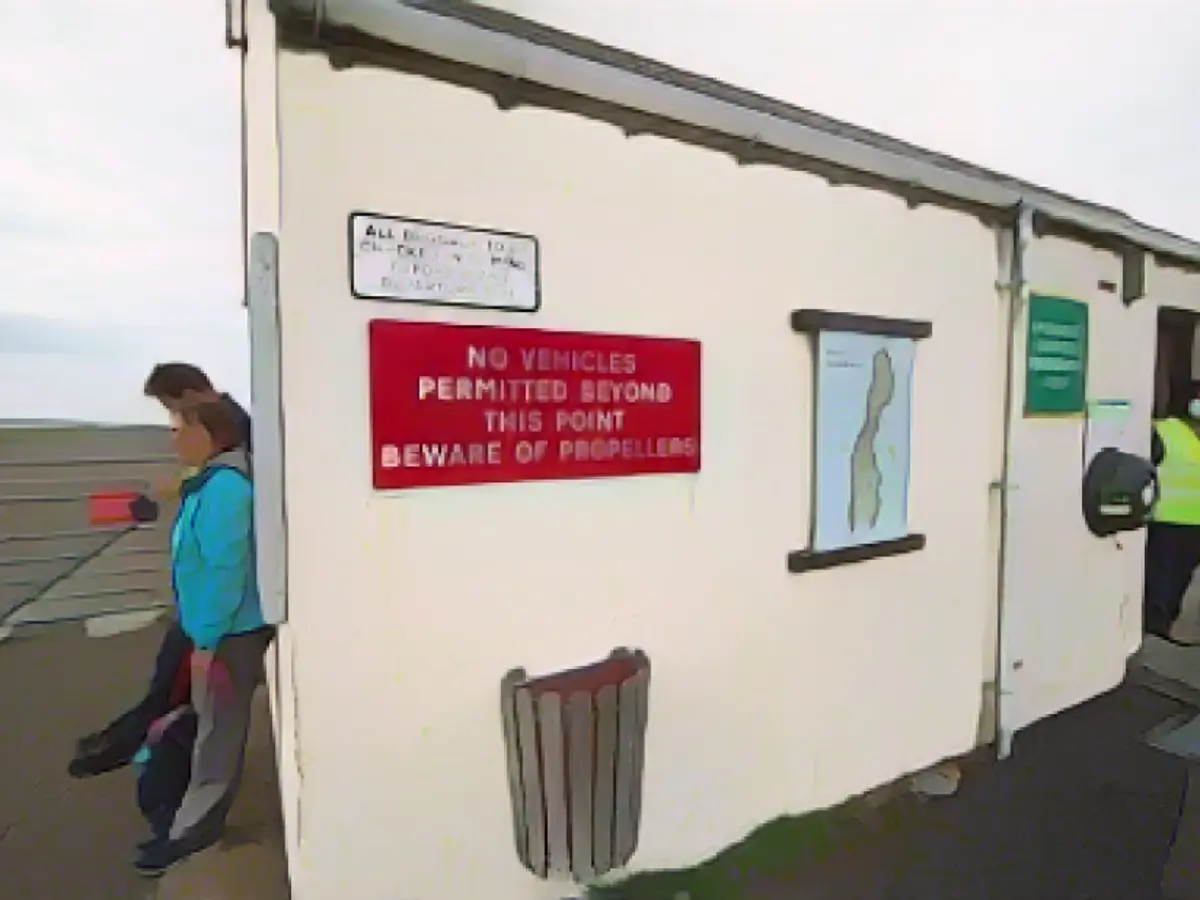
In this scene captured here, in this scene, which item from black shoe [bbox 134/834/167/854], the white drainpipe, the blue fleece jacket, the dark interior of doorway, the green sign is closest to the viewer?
the blue fleece jacket

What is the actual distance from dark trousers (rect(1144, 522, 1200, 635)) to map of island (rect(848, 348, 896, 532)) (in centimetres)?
312

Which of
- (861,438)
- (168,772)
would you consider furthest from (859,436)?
(168,772)

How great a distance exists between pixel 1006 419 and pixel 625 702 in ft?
8.34

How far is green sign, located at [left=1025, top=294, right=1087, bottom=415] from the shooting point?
3879mm

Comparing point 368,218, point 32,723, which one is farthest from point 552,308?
point 32,723

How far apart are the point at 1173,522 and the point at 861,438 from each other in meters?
3.24

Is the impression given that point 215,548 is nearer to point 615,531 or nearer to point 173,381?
point 173,381

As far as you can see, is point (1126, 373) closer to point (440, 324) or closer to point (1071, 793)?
point (1071, 793)

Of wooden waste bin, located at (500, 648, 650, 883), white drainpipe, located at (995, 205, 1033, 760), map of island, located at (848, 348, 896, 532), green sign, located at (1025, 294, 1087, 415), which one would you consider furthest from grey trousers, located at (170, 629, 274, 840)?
green sign, located at (1025, 294, 1087, 415)

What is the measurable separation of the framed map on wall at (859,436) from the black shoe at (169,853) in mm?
2354

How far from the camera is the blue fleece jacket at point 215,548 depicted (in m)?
2.58

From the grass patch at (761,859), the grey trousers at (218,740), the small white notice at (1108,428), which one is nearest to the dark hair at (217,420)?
the grey trousers at (218,740)

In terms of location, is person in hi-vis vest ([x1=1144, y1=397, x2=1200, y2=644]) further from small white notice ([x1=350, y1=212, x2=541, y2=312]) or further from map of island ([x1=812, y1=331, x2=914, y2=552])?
small white notice ([x1=350, y1=212, x2=541, y2=312])

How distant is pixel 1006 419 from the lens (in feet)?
12.5
